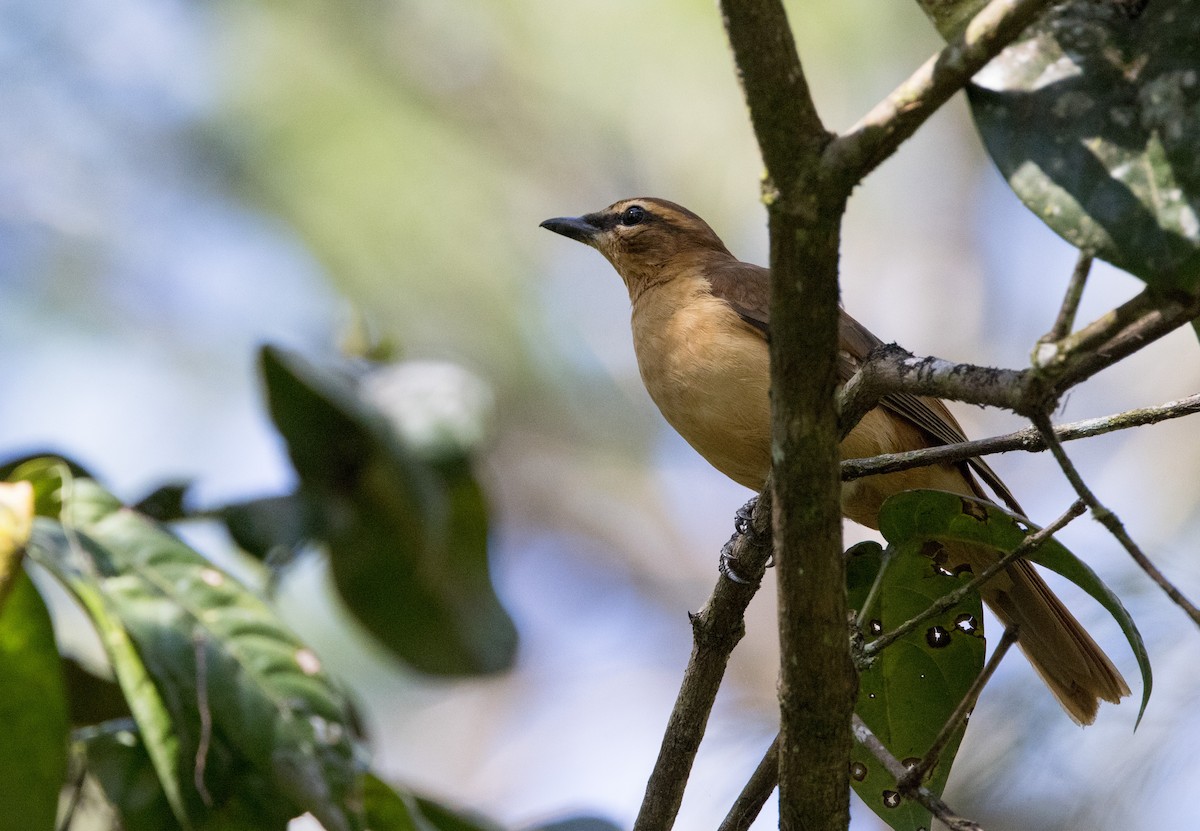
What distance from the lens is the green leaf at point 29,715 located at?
2250 mm

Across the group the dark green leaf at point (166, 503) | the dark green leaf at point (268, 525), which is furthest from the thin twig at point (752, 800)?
the dark green leaf at point (166, 503)

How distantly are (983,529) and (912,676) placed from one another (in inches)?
15.0

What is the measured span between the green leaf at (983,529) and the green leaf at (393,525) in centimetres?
161

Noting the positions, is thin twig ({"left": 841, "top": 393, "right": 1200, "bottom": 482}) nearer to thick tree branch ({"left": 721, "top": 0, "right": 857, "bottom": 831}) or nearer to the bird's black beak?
thick tree branch ({"left": 721, "top": 0, "right": 857, "bottom": 831})

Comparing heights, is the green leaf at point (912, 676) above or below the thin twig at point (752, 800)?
above

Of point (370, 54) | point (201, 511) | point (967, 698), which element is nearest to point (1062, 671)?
point (967, 698)

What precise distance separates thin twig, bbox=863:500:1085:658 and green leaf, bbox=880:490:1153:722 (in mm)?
24

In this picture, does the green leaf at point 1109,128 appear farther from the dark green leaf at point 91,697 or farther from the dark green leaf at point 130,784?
the dark green leaf at point 91,697

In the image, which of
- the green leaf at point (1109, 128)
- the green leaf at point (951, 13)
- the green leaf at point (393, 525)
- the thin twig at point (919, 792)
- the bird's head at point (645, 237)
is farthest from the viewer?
the bird's head at point (645, 237)

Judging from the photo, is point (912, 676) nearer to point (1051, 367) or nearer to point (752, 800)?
point (752, 800)

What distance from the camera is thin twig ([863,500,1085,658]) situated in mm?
2030

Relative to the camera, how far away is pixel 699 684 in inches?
107

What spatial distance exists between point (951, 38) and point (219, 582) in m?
1.77

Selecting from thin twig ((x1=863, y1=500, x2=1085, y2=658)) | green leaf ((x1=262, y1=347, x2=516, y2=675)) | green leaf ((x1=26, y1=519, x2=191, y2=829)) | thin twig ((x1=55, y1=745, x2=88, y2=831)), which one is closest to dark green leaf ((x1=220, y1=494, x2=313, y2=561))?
green leaf ((x1=262, y1=347, x2=516, y2=675))
